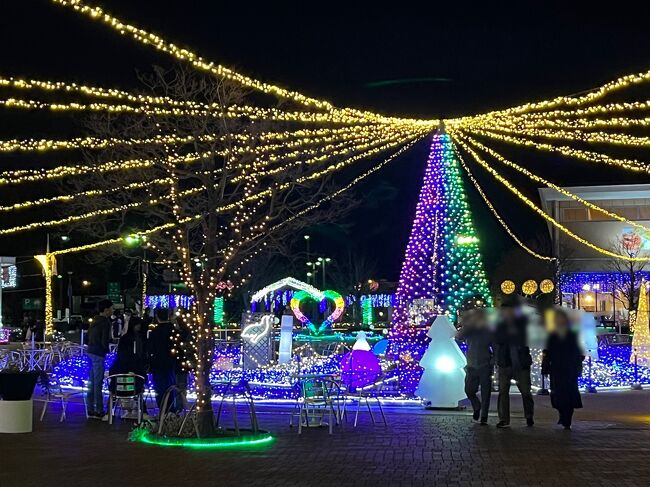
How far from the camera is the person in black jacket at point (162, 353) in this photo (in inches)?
539

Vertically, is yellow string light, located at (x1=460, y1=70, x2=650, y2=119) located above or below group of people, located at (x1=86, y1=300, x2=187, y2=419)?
above

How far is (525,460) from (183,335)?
20.2 ft

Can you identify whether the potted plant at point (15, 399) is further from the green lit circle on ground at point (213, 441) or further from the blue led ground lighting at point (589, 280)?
the blue led ground lighting at point (589, 280)

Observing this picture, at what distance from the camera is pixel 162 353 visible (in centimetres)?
1367

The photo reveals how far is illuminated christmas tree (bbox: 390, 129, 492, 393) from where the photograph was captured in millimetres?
20453

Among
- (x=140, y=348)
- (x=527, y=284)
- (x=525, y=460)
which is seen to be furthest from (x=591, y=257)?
(x=525, y=460)

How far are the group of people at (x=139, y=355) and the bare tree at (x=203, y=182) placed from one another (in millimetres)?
933

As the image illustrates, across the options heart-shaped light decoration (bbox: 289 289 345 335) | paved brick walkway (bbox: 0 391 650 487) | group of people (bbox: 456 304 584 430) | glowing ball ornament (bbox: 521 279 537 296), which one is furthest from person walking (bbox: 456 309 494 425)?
heart-shaped light decoration (bbox: 289 289 345 335)

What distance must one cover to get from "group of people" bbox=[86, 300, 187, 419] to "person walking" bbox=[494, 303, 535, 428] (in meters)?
4.58

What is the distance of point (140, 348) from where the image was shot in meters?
15.0

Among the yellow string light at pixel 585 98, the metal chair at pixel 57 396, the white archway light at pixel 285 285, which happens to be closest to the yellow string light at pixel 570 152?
the yellow string light at pixel 585 98

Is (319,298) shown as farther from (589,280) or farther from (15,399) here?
(15,399)

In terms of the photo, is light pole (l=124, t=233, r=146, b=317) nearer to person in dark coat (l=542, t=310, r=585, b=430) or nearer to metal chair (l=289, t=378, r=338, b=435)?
metal chair (l=289, t=378, r=338, b=435)

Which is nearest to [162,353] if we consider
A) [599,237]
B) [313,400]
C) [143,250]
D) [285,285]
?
[313,400]
